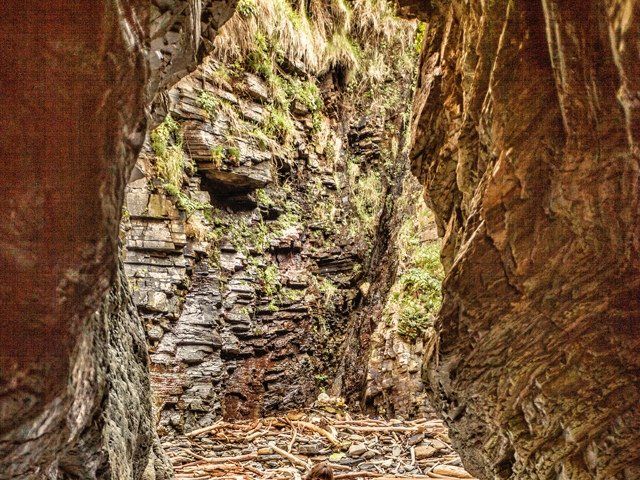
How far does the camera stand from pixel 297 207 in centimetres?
768

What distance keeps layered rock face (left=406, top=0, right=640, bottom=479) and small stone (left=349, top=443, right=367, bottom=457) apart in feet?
7.22

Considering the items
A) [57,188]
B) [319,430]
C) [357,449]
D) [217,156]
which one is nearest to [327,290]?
[319,430]

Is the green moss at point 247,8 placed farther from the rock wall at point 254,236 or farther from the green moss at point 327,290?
the green moss at point 327,290

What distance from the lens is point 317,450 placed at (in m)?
5.06

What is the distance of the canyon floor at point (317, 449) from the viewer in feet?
14.3

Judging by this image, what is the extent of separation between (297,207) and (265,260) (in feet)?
4.10

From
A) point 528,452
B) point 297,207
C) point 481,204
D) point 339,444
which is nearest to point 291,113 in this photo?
point 297,207

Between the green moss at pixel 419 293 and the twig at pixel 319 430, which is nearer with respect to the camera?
the twig at pixel 319 430

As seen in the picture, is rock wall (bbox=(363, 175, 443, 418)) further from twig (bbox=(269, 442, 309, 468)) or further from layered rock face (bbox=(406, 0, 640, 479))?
layered rock face (bbox=(406, 0, 640, 479))

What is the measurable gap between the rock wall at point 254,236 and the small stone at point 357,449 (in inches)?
80.0

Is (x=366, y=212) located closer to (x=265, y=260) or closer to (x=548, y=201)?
(x=265, y=260)

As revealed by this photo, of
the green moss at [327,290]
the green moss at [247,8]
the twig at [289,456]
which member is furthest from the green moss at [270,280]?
the green moss at [247,8]

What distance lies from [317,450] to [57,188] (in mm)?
4670

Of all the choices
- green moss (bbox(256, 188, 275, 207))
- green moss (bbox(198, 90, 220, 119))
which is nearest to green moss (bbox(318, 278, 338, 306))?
green moss (bbox(256, 188, 275, 207))
